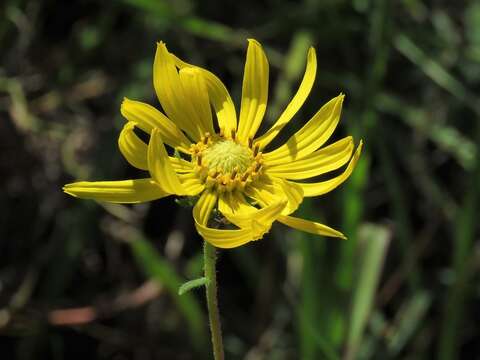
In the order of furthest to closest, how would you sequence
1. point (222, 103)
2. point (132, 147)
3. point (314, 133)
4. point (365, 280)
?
point (365, 280)
point (222, 103)
point (314, 133)
point (132, 147)

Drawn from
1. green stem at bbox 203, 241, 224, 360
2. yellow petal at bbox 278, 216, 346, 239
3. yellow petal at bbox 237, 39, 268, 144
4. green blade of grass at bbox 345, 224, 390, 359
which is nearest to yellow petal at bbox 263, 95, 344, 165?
yellow petal at bbox 237, 39, 268, 144

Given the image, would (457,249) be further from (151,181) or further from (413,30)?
(151,181)

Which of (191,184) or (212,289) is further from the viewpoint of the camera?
(191,184)

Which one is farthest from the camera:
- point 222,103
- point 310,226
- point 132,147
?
point 222,103

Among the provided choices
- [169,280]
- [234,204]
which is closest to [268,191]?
[234,204]

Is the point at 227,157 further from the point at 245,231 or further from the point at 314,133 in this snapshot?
the point at 245,231

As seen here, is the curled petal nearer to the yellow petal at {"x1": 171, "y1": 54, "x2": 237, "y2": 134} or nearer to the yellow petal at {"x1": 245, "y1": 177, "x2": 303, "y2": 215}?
the yellow petal at {"x1": 245, "y1": 177, "x2": 303, "y2": 215}

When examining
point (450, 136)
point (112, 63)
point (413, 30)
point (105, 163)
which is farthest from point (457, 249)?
point (112, 63)

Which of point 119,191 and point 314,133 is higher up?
point 314,133
